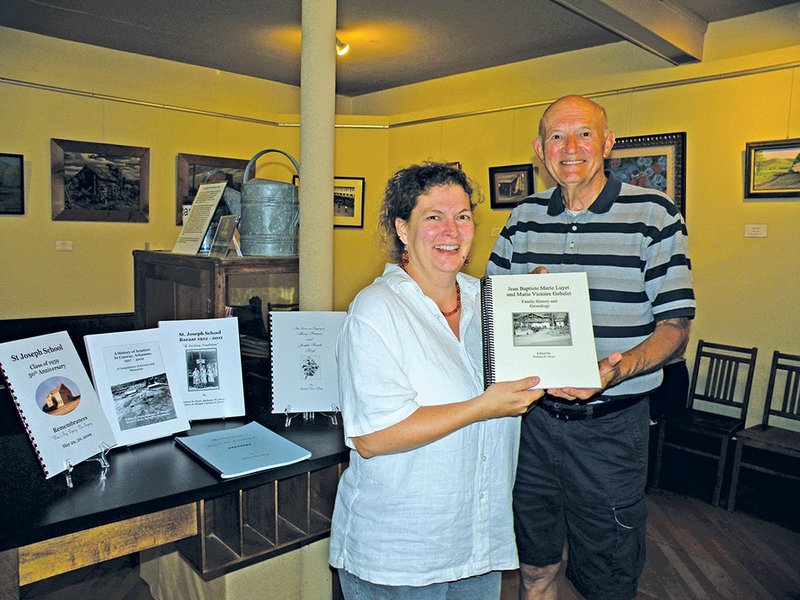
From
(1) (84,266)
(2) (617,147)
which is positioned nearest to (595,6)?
(2) (617,147)

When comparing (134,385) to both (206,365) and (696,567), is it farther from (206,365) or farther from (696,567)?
(696,567)

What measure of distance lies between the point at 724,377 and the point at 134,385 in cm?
444

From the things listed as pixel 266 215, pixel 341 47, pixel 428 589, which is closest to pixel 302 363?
pixel 266 215

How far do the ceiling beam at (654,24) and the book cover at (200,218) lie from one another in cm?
262

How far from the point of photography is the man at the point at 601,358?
1791mm

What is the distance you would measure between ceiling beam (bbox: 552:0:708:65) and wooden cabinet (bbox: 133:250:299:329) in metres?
2.68

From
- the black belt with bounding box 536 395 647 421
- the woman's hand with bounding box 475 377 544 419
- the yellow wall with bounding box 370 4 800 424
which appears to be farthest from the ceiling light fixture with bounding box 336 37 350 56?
the woman's hand with bounding box 475 377 544 419

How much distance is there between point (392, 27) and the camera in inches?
210

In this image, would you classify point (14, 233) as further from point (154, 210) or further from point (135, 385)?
point (135, 385)

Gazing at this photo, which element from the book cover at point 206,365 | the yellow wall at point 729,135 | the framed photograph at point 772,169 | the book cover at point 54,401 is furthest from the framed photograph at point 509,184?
the book cover at point 54,401

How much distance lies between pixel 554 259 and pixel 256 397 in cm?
115

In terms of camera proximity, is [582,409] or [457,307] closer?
[457,307]

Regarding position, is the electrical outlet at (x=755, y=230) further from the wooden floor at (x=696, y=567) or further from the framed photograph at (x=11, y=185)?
the framed photograph at (x=11, y=185)

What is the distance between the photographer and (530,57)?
6.25 metres
